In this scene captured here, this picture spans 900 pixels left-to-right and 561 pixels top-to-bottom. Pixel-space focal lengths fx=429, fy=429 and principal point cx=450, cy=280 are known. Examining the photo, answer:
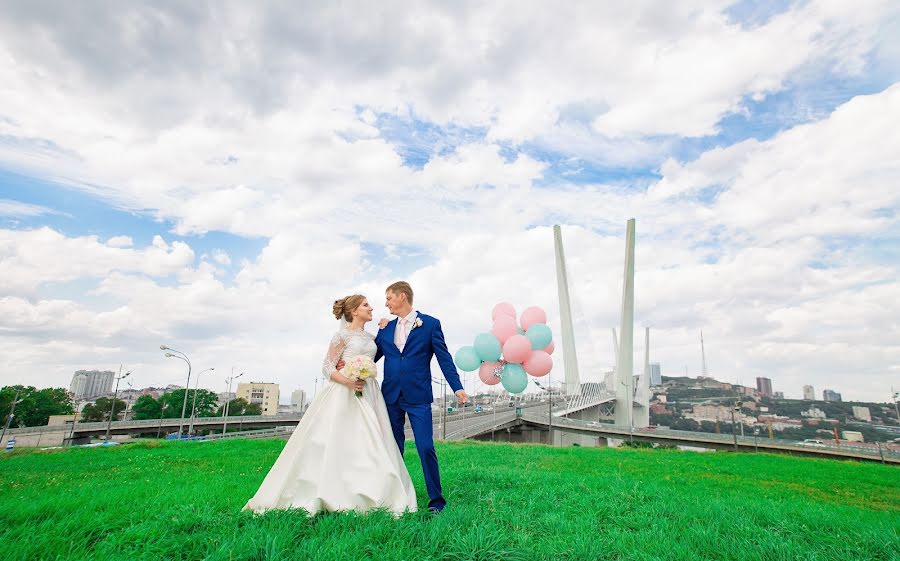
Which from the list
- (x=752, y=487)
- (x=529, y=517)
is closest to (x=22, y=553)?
(x=529, y=517)

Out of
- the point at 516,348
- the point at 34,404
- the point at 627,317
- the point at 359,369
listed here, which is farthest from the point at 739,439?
the point at 34,404

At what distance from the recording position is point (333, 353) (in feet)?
16.5

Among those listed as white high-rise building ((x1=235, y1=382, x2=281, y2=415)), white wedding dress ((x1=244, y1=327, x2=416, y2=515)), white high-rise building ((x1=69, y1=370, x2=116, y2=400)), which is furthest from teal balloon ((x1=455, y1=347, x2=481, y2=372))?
white high-rise building ((x1=69, y1=370, x2=116, y2=400))

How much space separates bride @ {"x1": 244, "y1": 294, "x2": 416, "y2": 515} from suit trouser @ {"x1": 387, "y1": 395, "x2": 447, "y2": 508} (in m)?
0.17

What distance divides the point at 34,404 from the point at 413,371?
100 meters

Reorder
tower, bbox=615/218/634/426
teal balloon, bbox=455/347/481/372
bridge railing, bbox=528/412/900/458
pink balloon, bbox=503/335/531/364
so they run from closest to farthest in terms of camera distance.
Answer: pink balloon, bbox=503/335/531/364 → teal balloon, bbox=455/347/481/372 → bridge railing, bbox=528/412/900/458 → tower, bbox=615/218/634/426

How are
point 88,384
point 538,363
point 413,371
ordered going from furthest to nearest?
point 88,384 < point 538,363 < point 413,371

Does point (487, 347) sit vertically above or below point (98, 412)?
above

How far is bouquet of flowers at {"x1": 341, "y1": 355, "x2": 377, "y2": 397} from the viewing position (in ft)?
15.4

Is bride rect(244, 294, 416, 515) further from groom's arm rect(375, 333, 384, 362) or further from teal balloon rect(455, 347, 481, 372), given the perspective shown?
teal balloon rect(455, 347, 481, 372)

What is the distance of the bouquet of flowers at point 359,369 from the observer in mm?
4699

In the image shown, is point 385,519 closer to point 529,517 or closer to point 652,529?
point 529,517

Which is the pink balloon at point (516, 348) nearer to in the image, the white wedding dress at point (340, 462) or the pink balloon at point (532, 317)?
the pink balloon at point (532, 317)

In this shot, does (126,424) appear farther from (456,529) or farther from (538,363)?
(456,529)
